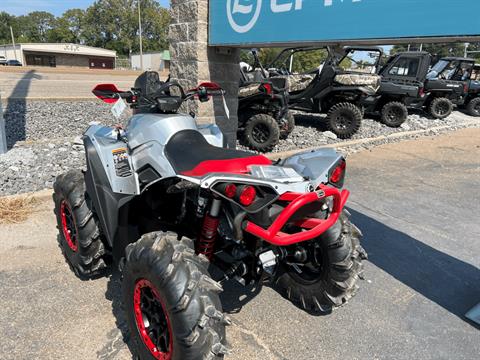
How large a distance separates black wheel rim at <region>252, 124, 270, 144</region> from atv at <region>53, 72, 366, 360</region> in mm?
4753

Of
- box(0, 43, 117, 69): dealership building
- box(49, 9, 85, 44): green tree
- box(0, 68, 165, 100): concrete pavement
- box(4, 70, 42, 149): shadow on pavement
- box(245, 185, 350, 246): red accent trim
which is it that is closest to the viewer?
box(245, 185, 350, 246): red accent trim

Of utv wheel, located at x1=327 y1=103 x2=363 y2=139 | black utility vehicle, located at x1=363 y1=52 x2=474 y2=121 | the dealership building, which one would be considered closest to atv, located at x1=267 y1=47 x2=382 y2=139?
utv wheel, located at x1=327 y1=103 x2=363 y2=139

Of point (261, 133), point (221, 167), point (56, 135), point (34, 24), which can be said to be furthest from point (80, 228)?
point (34, 24)

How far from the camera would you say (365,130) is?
1127 centimetres

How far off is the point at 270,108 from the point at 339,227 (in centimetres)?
583

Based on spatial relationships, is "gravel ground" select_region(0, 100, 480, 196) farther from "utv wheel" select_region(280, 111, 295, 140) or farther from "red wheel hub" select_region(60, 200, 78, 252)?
"red wheel hub" select_region(60, 200, 78, 252)

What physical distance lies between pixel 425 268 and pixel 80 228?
3086 millimetres

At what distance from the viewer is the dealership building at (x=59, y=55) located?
69.1 metres

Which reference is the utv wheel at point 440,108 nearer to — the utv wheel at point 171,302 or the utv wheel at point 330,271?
the utv wheel at point 330,271

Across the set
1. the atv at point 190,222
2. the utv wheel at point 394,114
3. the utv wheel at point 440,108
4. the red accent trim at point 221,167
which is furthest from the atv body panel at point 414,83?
the red accent trim at point 221,167

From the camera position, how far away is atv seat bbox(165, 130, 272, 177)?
2.14 meters

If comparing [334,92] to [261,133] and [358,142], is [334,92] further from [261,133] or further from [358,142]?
[261,133]

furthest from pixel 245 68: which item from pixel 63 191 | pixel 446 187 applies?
pixel 63 191

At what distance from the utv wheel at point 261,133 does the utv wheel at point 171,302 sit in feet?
19.0
